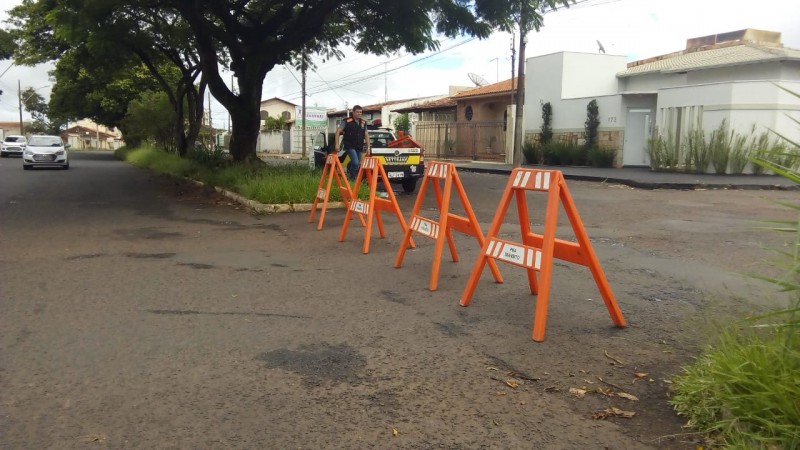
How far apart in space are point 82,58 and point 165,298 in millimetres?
23669

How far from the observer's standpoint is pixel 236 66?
1731cm

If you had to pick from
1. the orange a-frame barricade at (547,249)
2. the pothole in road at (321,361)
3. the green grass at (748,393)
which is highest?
the orange a-frame barricade at (547,249)

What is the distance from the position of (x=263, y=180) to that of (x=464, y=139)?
72.0 feet

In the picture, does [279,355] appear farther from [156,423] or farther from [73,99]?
[73,99]

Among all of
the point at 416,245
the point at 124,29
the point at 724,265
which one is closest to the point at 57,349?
the point at 416,245

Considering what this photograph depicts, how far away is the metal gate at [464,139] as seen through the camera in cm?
3127

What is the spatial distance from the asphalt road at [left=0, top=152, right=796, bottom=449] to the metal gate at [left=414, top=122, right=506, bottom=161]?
2305 centimetres

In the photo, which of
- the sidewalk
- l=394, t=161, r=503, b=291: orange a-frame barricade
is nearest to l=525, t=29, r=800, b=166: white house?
the sidewalk

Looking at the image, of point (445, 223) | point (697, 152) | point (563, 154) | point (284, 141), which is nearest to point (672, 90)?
point (697, 152)

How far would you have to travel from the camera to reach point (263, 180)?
1295 cm

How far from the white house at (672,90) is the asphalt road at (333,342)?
1246 cm

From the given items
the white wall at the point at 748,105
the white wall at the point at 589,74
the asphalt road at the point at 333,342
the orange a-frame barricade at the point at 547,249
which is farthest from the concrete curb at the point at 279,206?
the white wall at the point at 589,74

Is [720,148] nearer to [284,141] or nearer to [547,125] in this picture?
[547,125]

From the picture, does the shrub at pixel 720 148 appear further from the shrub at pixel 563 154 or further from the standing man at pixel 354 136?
the standing man at pixel 354 136
